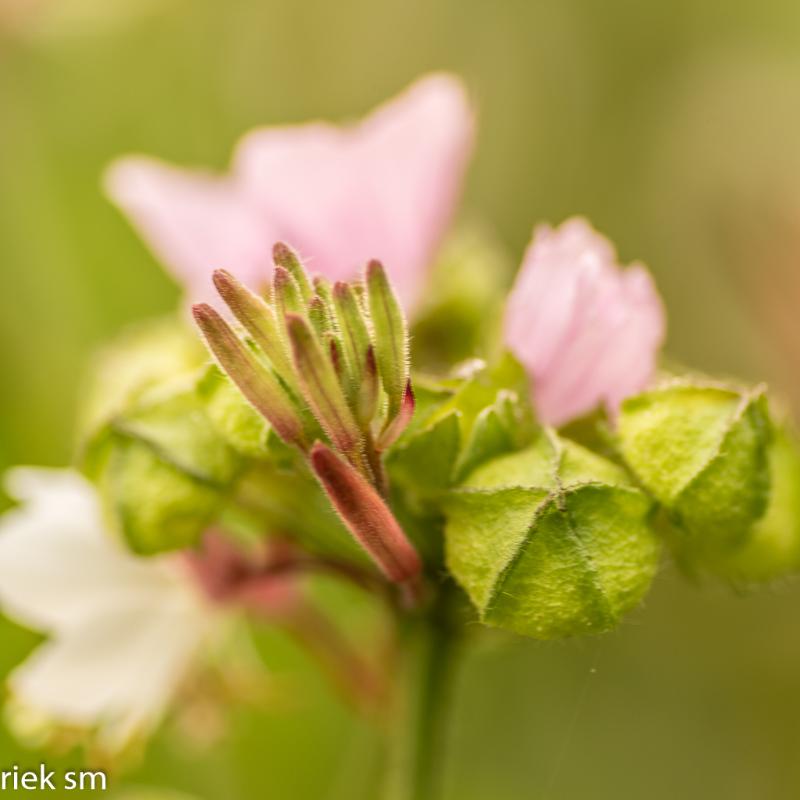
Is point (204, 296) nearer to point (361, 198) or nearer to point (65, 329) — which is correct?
point (361, 198)

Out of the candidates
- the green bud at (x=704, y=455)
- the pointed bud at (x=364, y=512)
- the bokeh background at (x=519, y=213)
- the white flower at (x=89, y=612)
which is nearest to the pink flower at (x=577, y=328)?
the green bud at (x=704, y=455)

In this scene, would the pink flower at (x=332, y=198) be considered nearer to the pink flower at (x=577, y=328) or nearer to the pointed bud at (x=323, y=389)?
the pink flower at (x=577, y=328)

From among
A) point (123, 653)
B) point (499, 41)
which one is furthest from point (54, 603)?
point (499, 41)

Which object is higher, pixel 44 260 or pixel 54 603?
pixel 44 260

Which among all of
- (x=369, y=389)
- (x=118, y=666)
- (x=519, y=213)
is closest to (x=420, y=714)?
(x=118, y=666)

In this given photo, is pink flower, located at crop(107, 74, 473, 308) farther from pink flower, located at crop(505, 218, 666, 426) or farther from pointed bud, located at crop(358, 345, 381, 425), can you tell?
pointed bud, located at crop(358, 345, 381, 425)

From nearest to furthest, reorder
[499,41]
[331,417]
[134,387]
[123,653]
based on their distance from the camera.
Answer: [331,417] → [134,387] → [123,653] → [499,41]

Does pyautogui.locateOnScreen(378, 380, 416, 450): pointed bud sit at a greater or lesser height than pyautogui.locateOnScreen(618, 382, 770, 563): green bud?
lesser

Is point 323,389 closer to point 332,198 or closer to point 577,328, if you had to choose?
point 577,328

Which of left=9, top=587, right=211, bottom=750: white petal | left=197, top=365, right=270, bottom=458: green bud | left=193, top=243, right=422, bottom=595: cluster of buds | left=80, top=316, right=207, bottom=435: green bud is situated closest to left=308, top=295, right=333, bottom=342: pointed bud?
left=193, top=243, right=422, bottom=595: cluster of buds
